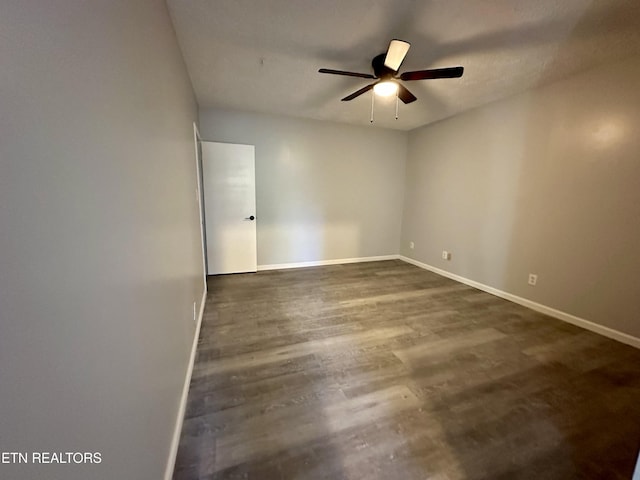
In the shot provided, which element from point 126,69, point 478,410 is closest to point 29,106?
point 126,69

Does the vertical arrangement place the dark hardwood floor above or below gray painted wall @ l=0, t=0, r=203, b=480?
below

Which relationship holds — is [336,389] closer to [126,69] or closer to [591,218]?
[126,69]

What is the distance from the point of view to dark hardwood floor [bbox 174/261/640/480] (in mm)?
1293

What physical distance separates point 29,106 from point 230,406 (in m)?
1.71

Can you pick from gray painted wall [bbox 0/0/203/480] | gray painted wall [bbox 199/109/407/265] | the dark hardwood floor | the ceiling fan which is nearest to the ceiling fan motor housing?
the ceiling fan

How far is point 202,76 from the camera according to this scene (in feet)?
9.09

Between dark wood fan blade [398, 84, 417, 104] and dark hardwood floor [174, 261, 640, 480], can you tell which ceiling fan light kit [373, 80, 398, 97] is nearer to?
dark wood fan blade [398, 84, 417, 104]

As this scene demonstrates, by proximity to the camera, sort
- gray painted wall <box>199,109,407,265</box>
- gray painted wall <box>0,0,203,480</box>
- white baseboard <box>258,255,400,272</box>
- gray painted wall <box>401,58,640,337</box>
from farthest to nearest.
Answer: white baseboard <box>258,255,400,272</box>, gray painted wall <box>199,109,407,265</box>, gray painted wall <box>401,58,640,337</box>, gray painted wall <box>0,0,203,480</box>

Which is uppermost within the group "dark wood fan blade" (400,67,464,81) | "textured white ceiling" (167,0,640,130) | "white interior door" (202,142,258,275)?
"textured white ceiling" (167,0,640,130)

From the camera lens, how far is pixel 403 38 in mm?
2107

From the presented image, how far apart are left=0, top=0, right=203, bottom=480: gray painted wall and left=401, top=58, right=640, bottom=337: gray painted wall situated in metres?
3.65

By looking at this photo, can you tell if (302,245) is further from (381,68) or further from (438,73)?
(438,73)

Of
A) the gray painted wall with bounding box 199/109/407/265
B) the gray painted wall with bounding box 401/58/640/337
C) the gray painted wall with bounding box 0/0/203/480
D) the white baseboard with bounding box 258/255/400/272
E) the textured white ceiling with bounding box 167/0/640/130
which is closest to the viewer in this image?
the gray painted wall with bounding box 0/0/203/480

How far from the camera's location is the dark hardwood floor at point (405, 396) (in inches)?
50.9
